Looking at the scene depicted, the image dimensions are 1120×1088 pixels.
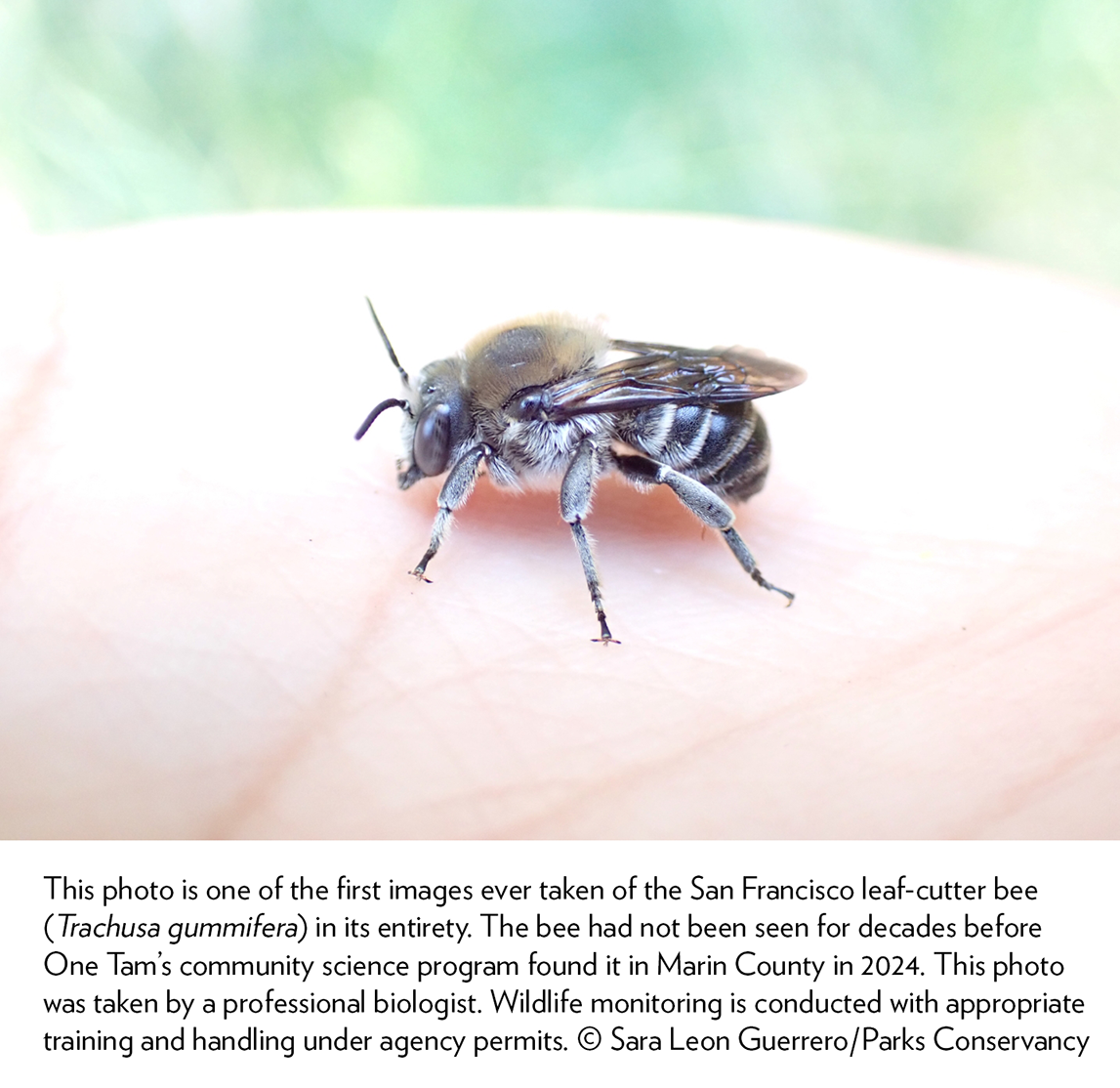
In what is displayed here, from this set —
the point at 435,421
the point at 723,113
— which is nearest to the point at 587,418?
the point at 435,421

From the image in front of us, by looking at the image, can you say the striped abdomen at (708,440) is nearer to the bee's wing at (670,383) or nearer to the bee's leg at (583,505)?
the bee's wing at (670,383)

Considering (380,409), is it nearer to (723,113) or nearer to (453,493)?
(453,493)

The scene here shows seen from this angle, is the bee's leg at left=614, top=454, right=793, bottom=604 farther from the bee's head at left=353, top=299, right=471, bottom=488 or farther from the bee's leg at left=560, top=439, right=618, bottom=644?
the bee's head at left=353, top=299, right=471, bottom=488

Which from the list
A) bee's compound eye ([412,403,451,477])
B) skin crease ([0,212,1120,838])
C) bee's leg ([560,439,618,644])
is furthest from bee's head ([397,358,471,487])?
bee's leg ([560,439,618,644])

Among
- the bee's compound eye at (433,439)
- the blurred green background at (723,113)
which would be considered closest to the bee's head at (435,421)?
the bee's compound eye at (433,439)

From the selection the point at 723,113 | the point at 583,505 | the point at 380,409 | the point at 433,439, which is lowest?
the point at 583,505
